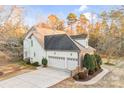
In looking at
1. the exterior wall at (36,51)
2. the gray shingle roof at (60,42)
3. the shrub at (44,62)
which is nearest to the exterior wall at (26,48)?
the exterior wall at (36,51)

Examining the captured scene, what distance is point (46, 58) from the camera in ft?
24.8

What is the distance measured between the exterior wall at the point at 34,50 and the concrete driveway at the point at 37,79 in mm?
610

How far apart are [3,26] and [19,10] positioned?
981mm

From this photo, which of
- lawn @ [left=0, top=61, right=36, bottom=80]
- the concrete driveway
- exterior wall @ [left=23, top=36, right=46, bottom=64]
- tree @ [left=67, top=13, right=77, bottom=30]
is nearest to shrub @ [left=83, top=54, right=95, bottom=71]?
the concrete driveway

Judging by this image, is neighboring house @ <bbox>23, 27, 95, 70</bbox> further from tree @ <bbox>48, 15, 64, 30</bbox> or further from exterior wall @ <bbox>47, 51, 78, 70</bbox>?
tree @ <bbox>48, 15, 64, 30</bbox>

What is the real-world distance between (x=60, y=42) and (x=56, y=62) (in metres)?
0.91

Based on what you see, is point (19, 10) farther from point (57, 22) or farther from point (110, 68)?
point (110, 68)

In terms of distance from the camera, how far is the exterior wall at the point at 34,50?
24.7ft

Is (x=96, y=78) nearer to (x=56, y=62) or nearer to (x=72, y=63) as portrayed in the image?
(x=72, y=63)

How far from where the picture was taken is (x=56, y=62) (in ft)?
24.5

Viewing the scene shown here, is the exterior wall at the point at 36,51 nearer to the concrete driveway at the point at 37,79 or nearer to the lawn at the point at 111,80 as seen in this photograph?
the concrete driveway at the point at 37,79

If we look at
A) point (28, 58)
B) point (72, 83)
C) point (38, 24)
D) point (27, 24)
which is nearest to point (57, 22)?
point (38, 24)
